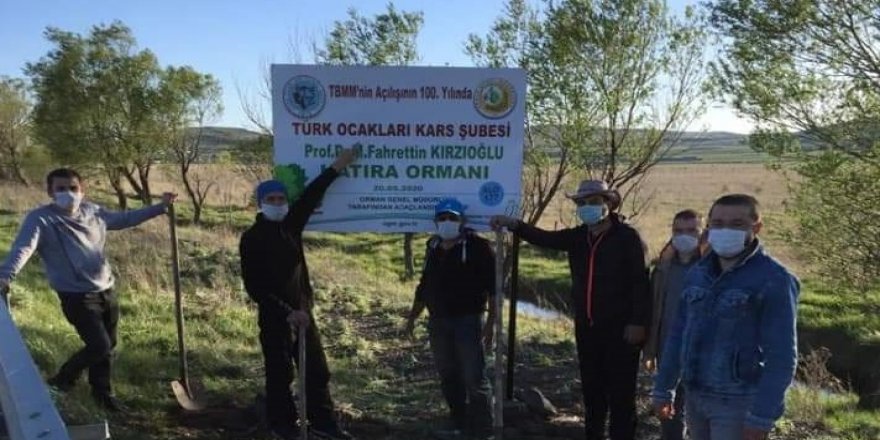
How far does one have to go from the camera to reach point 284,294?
5238mm

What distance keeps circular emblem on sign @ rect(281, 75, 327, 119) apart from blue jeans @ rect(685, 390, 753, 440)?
130 inches

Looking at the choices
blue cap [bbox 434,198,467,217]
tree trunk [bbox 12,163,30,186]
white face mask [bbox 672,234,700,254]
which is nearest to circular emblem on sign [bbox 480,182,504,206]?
blue cap [bbox 434,198,467,217]

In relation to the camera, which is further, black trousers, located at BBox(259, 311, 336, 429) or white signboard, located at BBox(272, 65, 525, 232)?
white signboard, located at BBox(272, 65, 525, 232)

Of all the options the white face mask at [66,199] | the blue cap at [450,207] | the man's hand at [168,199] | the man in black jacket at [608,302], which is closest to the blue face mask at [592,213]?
the man in black jacket at [608,302]

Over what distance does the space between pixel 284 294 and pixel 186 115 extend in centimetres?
2946

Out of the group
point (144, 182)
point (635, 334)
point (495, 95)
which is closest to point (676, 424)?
point (635, 334)

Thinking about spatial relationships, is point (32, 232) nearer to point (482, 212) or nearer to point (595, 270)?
point (482, 212)

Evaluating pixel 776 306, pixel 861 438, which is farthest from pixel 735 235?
pixel 861 438

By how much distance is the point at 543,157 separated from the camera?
47.4 feet

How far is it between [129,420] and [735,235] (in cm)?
473

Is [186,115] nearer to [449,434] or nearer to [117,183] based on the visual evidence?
[117,183]

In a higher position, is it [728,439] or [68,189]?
[68,189]

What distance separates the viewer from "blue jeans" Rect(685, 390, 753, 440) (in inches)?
128

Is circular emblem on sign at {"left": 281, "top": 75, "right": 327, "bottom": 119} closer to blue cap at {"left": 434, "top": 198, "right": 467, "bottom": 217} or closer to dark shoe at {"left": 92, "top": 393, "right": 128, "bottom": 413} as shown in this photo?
blue cap at {"left": 434, "top": 198, "right": 467, "bottom": 217}
